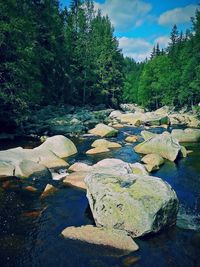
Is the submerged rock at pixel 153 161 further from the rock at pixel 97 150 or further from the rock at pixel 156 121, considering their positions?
the rock at pixel 156 121

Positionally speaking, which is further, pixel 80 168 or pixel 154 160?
pixel 154 160

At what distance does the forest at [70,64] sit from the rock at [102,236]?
47.3 ft

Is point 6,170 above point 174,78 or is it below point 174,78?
below

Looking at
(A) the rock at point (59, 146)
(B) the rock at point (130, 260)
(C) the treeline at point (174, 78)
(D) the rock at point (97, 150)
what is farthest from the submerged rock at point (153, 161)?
(C) the treeline at point (174, 78)

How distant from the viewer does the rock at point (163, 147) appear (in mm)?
18091

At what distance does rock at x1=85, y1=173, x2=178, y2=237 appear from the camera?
8.88 metres

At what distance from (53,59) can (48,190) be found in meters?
26.2

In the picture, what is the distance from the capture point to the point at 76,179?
1329 centimetres

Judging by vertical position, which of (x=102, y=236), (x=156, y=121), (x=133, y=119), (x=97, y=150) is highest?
(x=133, y=119)

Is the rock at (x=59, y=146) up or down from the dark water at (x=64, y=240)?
up

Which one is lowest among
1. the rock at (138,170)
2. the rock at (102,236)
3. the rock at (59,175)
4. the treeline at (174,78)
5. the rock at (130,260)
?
the rock at (130,260)

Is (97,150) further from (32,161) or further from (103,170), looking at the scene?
(103,170)

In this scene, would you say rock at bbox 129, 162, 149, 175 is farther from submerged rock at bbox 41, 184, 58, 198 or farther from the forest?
the forest

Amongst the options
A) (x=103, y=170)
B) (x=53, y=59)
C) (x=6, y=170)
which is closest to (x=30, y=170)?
(x=6, y=170)
